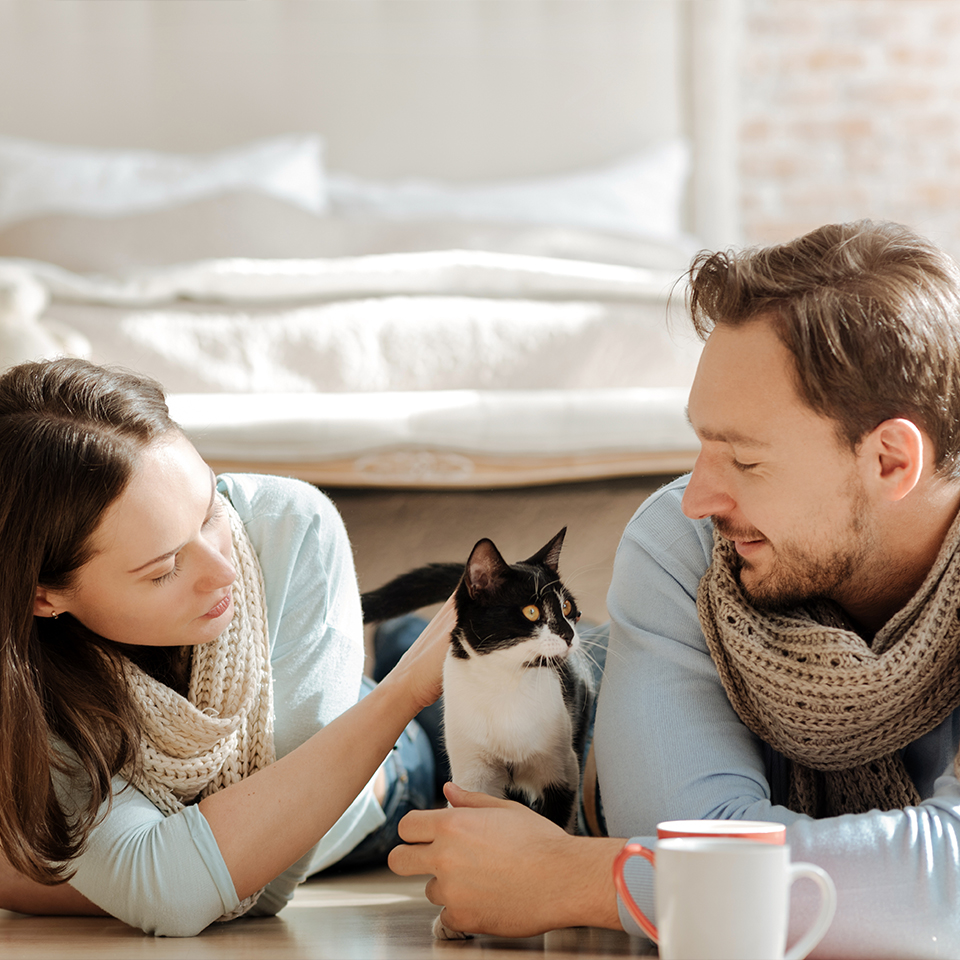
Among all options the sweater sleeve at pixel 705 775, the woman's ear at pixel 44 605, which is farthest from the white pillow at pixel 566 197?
the woman's ear at pixel 44 605

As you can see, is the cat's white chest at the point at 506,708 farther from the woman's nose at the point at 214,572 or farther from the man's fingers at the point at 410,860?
the woman's nose at the point at 214,572

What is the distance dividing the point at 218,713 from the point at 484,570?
0.33m

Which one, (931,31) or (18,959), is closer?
(18,959)

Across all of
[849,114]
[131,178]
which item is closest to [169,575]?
[131,178]

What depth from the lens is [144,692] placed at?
3.62ft

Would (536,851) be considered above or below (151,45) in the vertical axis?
below

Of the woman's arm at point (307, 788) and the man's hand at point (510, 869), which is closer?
the man's hand at point (510, 869)

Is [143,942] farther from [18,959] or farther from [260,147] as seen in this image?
[260,147]

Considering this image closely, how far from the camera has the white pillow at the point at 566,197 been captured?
10.7ft

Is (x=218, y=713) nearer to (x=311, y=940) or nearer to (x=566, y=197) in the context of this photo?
(x=311, y=940)

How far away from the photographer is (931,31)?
367 cm

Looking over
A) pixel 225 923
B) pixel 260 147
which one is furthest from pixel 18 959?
pixel 260 147

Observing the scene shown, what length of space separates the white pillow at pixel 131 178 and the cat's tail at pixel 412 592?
187cm

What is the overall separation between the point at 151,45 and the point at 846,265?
125 inches
